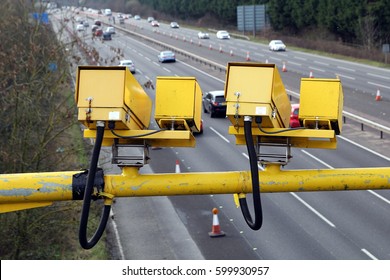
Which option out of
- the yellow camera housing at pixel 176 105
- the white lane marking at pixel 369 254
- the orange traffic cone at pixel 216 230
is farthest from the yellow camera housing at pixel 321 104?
the orange traffic cone at pixel 216 230

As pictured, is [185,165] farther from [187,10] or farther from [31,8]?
[187,10]

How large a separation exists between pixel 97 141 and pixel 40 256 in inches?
439

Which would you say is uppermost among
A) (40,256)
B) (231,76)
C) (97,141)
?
(231,76)

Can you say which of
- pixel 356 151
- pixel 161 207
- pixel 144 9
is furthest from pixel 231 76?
pixel 144 9

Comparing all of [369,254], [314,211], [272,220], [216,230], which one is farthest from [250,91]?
[314,211]

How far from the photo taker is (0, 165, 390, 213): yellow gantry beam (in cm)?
537

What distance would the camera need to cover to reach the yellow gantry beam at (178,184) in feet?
17.6

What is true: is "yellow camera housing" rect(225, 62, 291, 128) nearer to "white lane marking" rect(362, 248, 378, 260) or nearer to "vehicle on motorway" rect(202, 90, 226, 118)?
"white lane marking" rect(362, 248, 378, 260)

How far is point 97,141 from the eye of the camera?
5074 mm

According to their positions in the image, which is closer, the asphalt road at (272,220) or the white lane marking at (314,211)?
the asphalt road at (272,220)

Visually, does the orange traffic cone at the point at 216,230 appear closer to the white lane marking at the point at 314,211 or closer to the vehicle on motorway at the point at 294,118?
the white lane marking at the point at 314,211

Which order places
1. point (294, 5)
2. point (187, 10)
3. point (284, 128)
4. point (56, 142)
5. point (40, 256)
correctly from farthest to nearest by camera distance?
point (187, 10)
point (294, 5)
point (56, 142)
point (40, 256)
point (284, 128)

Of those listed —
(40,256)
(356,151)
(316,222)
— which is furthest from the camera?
(356,151)

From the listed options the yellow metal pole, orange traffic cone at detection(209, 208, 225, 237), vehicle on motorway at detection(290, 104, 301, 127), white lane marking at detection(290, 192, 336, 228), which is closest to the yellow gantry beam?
the yellow metal pole
